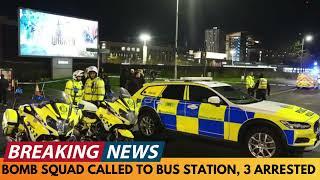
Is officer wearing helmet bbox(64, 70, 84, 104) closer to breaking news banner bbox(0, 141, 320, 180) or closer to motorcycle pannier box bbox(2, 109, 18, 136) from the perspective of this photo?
motorcycle pannier box bbox(2, 109, 18, 136)

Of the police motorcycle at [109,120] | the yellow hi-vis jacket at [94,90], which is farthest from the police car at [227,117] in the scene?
the police motorcycle at [109,120]

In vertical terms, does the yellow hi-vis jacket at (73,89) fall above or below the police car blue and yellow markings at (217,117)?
above

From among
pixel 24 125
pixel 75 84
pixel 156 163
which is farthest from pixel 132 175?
pixel 75 84

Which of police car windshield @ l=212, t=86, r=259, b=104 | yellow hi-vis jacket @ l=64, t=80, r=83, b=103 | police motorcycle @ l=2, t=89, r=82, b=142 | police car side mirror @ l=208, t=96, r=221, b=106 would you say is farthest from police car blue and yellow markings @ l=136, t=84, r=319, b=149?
police motorcycle @ l=2, t=89, r=82, b=142

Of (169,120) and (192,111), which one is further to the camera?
(169,120)

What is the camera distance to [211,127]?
8.08 m

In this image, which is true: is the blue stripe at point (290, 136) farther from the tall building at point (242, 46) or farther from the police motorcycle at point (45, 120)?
the tall building at point (242, 46)

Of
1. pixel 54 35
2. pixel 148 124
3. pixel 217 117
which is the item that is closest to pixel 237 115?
pixel 217 117

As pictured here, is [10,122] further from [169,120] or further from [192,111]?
[192,111]

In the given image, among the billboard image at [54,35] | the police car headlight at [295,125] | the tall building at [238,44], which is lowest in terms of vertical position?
the police car headlight at [295,125]

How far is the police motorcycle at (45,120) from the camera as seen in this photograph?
6.40 meters

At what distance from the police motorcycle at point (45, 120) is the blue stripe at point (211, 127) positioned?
2516 mm

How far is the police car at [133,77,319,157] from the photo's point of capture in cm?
729

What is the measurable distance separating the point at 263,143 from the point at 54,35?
2369 cm
